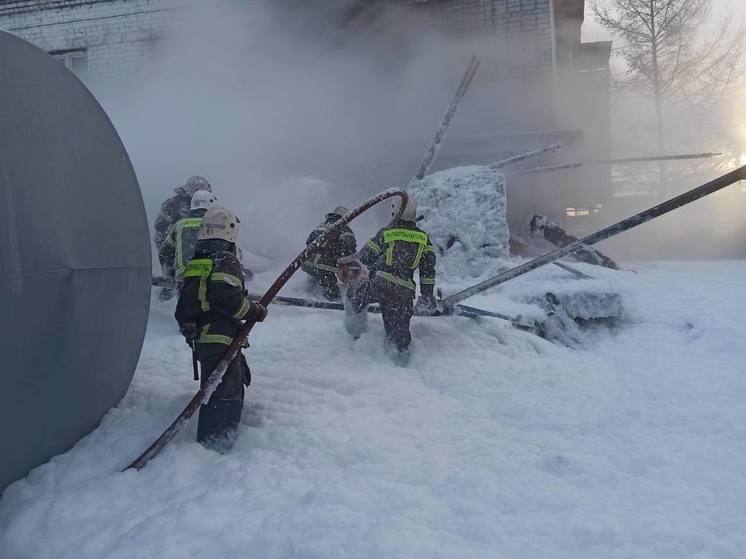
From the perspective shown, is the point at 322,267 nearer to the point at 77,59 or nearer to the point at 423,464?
the point at 423,464

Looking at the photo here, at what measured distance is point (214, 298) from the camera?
299 cm

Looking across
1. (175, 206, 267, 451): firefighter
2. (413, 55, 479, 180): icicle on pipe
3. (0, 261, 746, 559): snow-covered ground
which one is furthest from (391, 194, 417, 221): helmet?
(413, 55, 479, 180): icicle on pipe

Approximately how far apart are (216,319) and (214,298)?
0.44ft

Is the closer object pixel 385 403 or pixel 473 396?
pixel 385 403

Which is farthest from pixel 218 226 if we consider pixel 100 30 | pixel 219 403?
pixel 100 30

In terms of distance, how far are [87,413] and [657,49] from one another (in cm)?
1930

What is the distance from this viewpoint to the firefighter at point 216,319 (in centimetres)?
299

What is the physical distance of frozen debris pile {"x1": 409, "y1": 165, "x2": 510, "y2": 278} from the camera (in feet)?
23.6

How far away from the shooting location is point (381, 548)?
213cm

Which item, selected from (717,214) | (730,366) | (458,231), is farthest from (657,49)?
(730,366)

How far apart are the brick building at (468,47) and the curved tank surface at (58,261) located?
7.29m

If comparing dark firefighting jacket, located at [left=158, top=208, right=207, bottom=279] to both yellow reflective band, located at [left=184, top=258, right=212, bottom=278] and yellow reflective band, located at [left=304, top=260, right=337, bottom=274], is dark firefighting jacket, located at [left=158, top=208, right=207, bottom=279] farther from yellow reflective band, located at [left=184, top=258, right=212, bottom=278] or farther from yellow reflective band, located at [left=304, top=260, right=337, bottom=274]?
yellow reflective band, located at [left=184, top=258, right=212, bottom=278]

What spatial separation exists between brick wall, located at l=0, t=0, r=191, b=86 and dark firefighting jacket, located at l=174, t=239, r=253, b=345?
10.2 meters

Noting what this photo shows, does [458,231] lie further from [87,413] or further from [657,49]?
[657,49]
